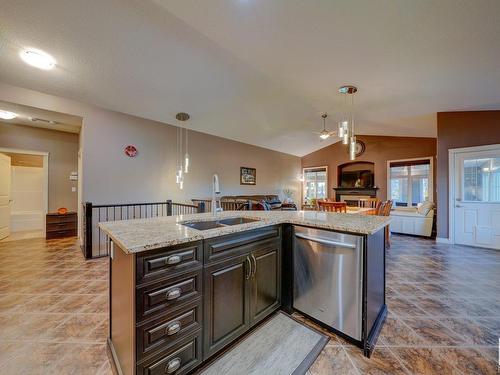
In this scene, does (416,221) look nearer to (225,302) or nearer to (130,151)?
(225,302)

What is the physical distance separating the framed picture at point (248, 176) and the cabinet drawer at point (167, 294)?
18.6 feet

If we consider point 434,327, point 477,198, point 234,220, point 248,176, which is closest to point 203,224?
point 234,220

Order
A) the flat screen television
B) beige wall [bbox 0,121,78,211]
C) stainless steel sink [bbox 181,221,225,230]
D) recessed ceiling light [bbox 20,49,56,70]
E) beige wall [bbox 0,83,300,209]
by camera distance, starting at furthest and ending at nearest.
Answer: the flat screen television < beige wall [bbox 0,121,78,211] < beige wall [bbox 0,83,300,209] < recessed ceiling light [bbox 20,49,56,70] < stainless steel sink [bbox 181,221,225,230]

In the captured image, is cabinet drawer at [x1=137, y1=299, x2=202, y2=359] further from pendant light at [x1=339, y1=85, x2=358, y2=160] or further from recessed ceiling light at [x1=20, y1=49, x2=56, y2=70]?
recessed ceiling light at [x1=20, y1=49, x2=56, y2=70]

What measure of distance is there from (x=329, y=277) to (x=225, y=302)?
87 centimetres

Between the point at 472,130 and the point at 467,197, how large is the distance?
1370 millimetres

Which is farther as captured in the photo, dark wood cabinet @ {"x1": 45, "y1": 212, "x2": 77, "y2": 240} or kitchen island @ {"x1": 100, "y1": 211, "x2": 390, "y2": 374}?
dark wood cabinet @ {"x1": 45, "y1": 212, "x2": 77, "y2": 240}

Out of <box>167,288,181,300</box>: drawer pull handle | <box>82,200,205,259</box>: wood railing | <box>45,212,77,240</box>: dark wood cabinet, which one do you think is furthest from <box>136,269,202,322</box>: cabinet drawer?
<box>45,212,77,240</box>: dark wood cabinet

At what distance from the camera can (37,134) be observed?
5.07 metres

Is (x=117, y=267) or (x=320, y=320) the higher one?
(x=117, y=267)

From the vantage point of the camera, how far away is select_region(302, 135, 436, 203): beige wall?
21.0 feet

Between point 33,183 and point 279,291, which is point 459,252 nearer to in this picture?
point 279,291

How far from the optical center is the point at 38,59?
280 cm

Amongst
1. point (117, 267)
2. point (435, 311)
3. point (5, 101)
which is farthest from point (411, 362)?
point (5, 101)
